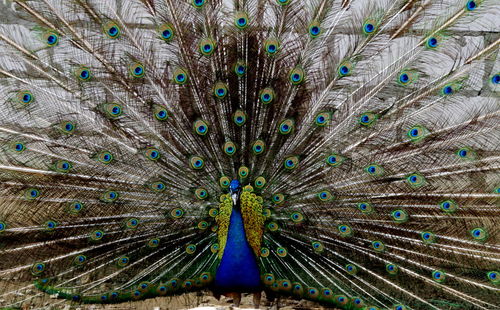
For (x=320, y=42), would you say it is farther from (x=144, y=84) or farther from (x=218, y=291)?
(x=218, y=291)

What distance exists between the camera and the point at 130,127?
273cm

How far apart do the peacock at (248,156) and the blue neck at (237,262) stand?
0.04 feet

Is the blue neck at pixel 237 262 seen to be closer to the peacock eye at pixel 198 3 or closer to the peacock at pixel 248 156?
the peacock at pixel 248 156

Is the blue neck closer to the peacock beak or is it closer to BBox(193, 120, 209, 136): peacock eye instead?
the peacock beak

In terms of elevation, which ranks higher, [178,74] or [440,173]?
[178,74]

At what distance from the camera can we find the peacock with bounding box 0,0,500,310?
2582 millimetres

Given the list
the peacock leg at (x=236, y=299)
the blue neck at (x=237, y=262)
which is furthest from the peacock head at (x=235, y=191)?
the peacock leg at (x=236, y=299)

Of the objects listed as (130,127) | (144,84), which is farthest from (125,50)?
(130,127)

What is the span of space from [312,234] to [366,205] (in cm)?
35

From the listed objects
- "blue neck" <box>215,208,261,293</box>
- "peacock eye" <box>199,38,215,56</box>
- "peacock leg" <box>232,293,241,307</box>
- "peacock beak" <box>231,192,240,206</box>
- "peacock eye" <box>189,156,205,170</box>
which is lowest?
"peacock leg" <box>232,293,241,307</box>

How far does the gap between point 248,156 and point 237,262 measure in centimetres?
58

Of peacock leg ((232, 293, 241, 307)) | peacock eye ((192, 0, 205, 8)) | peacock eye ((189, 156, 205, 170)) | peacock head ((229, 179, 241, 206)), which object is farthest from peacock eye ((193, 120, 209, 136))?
peacock leg ((232, 293, 241, 307))

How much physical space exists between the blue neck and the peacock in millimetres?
12

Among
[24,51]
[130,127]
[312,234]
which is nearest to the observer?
[24,51]
